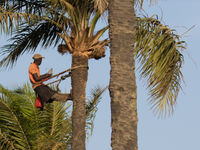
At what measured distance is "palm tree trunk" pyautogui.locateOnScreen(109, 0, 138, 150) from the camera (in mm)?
7637

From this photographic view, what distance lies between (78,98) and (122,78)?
15.2 ft

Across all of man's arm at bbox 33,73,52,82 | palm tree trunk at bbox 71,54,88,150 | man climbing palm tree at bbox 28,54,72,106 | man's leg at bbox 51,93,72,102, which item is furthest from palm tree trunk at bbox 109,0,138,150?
palm tree trunk at bbox 71,54,88,150

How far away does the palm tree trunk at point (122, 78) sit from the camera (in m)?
7.64

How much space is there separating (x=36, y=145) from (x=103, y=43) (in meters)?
5.25

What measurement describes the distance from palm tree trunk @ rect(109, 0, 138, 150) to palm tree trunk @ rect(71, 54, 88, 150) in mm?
3976

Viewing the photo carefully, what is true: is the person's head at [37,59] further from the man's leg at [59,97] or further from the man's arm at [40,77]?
the man's leg at [59,97]

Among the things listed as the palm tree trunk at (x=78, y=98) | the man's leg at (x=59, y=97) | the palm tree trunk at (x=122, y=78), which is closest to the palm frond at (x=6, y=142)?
the palm tree trunk at (x=78, y=98)

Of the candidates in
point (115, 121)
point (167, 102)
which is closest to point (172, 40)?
point (167, 102)

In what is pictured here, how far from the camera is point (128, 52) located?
8258 mm

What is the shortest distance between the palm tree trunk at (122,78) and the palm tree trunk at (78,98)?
3.98 meters

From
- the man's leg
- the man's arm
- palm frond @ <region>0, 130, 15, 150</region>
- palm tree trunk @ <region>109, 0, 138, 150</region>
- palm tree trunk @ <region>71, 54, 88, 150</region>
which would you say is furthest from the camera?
palm frond @ <region>0, 130, 15, 150</region>

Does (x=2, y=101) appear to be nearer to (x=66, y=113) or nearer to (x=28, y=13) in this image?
(x=66, y=113)

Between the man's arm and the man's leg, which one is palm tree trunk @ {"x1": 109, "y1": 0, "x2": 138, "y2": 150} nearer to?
the man's arm

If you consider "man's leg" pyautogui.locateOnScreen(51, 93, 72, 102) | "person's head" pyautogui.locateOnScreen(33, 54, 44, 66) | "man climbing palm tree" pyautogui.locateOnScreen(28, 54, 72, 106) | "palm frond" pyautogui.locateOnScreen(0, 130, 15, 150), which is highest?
"person's head" pyautogui.locateOnScreen(33, 54, 44, 66)
